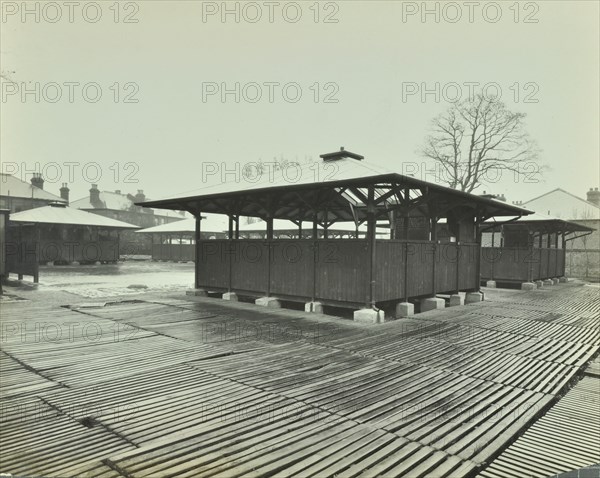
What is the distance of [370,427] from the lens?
3.55 m

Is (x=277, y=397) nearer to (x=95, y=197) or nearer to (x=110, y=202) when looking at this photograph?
(x=95, y=197)

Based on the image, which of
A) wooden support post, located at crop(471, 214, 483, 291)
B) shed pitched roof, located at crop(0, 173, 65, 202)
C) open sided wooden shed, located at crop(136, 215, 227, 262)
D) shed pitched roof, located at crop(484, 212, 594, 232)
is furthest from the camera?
shed pitched roof, located at crop(0, 173, 65, 202)

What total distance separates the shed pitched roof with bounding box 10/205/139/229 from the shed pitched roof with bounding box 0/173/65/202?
58.3 ft

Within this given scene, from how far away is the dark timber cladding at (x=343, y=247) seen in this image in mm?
8859

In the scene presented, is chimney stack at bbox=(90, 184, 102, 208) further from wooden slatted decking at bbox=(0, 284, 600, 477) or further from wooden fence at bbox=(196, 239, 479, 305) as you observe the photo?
wooden slatted decking at bbox=(0, 284, 600, 477)

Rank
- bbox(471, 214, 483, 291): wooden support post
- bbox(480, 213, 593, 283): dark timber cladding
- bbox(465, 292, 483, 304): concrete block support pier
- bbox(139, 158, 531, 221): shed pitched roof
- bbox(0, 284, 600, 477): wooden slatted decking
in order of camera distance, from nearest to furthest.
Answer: bbox(0, 284, 600, 477): wooden slatted decking → bbox(139, 158, 531, 221): shed pitched roof → bbox(465, 292, 483, 304): concrete block support pier → bbox(471, 214, 483, 291): wooden support post → bbox(480, 213, 593, 283): dark timber cladding

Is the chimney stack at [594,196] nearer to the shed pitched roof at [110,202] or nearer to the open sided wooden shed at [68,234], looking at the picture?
the open sided wooden shed at [68,234]

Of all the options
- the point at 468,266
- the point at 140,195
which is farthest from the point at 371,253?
the point at 140,195

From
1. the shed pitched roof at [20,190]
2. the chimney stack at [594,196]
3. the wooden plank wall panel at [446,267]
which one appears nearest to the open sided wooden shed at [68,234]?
the shed pitched roof at [20,190]

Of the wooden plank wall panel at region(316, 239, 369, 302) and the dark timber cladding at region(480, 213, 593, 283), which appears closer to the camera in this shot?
the wooden plank wall panel at region(316, 239, 369, 302)

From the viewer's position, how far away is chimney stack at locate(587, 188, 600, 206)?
3450 cm

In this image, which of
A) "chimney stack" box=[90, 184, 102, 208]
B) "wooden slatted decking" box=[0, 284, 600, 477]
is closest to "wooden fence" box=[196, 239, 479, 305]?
"wooden slatted decking" box=[0, 284, 600, 477]

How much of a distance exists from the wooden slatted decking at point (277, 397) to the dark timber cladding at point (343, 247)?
1648mm

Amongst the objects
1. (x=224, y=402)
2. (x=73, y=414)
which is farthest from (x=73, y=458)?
(x=224, y=402)
